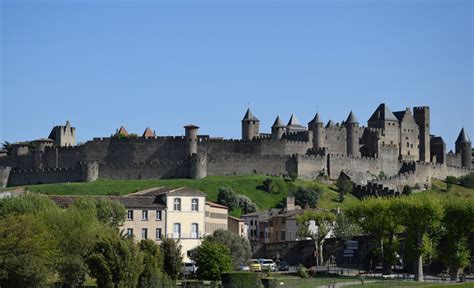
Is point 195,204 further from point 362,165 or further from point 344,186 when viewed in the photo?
point 362,165

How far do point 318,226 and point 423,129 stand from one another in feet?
232

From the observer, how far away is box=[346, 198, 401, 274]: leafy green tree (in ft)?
237

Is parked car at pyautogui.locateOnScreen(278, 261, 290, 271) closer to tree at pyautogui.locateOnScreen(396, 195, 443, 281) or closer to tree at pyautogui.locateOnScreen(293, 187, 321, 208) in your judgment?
tree at pyautogui.locateOnScreen(396, 195, 443, 281)

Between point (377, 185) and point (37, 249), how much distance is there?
7744 centimetres

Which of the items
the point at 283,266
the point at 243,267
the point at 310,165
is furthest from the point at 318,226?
the point at 310,165

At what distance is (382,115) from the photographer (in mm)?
150750

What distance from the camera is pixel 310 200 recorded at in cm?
11669

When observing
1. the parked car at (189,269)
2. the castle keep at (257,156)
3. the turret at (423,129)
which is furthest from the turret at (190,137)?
the parked car at (189,269)

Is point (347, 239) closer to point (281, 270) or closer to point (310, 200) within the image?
point (281, 270)

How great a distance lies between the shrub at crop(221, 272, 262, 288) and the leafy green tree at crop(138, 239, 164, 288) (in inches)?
148

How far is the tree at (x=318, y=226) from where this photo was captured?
82.8 metres

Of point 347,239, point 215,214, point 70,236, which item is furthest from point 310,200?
point 70,236

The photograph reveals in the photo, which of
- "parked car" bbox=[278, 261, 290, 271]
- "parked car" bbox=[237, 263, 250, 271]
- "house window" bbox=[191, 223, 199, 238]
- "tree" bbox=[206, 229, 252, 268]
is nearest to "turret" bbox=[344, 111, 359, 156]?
"parked car" bbox=[278, 261, 290, 271]

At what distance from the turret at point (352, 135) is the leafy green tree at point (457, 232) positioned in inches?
2672
